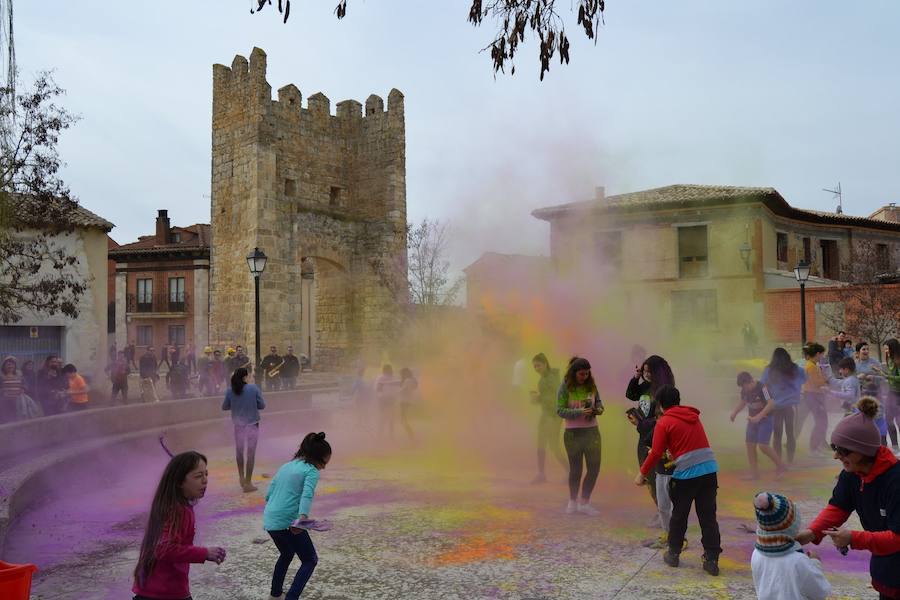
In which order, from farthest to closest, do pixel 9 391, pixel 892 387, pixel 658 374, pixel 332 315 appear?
pixel 332 315 < pixel 9 391 < pixel 892 387 < pixel 658 374

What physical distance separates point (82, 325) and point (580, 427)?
20.7 m

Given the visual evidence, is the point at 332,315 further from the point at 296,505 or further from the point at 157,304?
the point at 296,505

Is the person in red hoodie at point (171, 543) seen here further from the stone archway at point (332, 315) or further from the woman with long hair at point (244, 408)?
the stone archway at point (332, 315)

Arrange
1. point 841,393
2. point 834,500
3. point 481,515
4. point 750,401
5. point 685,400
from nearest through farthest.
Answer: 1. point 834,500
2. point 481,515
3. point 750,401
4. point 841,393
5. point 685,400

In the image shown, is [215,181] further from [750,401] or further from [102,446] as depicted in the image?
[750,401]

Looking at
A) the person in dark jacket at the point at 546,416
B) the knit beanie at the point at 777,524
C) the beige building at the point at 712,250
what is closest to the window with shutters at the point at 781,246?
the beige building at the point at 712,250

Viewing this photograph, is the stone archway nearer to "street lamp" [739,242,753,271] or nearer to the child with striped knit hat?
"street lamp" [739,242,753,271]

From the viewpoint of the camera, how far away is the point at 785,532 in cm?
276

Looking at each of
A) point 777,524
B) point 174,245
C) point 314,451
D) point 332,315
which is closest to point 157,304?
point 174,245

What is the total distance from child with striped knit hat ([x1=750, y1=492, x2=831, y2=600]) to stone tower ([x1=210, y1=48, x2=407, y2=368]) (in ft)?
71.2

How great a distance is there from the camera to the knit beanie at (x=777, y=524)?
9.04ft

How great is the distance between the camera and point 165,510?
3059mm

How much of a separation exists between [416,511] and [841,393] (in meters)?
5.58

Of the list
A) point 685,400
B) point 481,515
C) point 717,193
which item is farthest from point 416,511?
point 717,193
